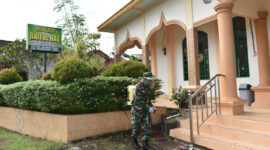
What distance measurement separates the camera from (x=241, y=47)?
679cm

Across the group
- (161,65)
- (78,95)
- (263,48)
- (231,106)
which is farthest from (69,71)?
(161,65)

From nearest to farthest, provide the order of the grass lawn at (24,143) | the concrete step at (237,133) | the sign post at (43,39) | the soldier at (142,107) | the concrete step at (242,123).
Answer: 1. the concrete step at (237,133)
2. the concrete step at (242,123)
3. the soldier at (142,107)
4. the grass lawn at (24,143)
5. the sign post at (43,39)

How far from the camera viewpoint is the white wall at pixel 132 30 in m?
9.55

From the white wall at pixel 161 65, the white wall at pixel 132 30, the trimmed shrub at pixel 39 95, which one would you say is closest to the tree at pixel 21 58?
the white wall at pixel 132 30

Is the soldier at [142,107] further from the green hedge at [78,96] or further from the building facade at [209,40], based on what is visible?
the building facade at [209,40]

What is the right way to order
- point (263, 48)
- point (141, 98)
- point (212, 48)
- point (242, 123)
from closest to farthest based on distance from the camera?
point (242, 123)
point (141, 98)
point (263, 48)
point (212, 48)

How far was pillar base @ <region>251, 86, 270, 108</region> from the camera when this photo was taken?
5770mm

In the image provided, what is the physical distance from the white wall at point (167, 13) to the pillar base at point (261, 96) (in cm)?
327

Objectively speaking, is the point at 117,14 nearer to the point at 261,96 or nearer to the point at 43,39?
the point at 43,39

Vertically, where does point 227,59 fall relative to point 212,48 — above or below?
below

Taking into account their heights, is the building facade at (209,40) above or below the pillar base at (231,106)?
above

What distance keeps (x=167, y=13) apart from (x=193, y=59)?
239 centimetres

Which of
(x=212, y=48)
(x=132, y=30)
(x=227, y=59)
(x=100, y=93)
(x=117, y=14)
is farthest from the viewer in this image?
(x=132, y=30)

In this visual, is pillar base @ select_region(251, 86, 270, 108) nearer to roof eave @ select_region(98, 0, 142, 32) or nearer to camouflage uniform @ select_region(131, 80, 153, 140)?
camouflage uniform @ select_region(131, 80, 153, 140)
